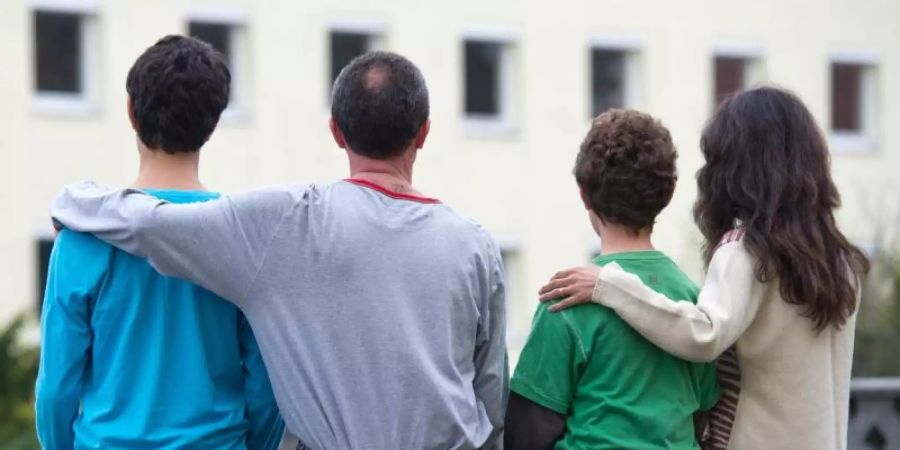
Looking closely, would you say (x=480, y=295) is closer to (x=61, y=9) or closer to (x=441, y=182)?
(x=61, y=9)

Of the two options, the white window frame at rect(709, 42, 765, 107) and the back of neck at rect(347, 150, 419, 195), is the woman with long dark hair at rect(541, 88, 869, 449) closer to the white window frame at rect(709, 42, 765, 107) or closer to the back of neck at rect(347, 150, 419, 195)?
the back of neck at rect(347, 150, 419, 195)

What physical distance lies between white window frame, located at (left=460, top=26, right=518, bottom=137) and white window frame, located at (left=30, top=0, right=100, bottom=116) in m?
5.76

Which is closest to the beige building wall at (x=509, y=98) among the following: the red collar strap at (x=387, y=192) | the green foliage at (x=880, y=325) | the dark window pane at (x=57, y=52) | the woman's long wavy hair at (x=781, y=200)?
the dark window pane at (x=57, y=52)

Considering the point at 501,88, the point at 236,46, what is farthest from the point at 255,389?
the point at 501,88

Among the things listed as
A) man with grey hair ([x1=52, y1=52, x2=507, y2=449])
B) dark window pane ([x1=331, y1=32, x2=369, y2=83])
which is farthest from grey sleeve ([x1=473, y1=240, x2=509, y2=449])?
dark window pane ([x1=331, y1=32, x2=369, y2=83])

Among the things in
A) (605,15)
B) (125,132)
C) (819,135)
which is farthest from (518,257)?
(819,135)

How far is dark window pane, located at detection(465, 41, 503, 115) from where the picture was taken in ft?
94.9

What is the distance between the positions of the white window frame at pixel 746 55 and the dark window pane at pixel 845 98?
1.58m

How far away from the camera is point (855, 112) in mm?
32094

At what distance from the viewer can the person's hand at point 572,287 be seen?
4504 millimetres

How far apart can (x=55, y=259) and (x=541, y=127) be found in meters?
24.9

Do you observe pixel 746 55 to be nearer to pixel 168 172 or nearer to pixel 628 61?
pixel 628 61

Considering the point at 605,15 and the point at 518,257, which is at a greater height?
the point at 605,15

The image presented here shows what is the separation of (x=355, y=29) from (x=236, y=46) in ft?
6.03
